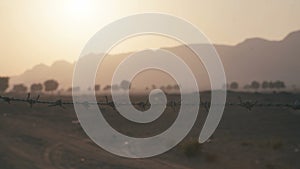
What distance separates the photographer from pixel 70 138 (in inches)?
1252

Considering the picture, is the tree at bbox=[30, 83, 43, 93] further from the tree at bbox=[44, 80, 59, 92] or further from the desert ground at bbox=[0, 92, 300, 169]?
the desert ground at bbox=[0, 92, 300, 169]

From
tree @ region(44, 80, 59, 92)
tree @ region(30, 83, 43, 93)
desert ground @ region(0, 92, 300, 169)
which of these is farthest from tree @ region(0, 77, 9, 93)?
desert ground @ region(0, 92, 300, 169)

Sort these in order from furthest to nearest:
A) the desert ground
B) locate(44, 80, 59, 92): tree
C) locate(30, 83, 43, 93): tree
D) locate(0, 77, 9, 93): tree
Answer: locate(30, 83, 43, 93): tree < locate(44, 80, 59, 92): tree < locate(0, 77, 9, 93): tree < the desert ground

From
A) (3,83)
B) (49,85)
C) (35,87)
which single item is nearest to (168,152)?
(3,83)

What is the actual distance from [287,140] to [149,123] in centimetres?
1372

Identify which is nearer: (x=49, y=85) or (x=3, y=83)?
(x=3, y=83)

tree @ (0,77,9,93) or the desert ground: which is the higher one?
the desert ground

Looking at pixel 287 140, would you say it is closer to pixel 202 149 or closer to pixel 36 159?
pixel 202 149

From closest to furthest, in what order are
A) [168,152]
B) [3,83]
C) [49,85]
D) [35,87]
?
[168,152] → [3,83] → [49,85] → [35,87]

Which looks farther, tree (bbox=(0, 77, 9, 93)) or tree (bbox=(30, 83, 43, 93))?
tree (bbox=(30, 83, 43, 93))

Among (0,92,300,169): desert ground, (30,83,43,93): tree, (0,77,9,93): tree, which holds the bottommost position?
(30,83,43,93): tree

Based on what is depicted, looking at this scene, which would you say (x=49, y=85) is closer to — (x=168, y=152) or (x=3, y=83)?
(x=3, y=83)

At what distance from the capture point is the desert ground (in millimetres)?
24188

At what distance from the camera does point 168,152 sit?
27.9 metres
